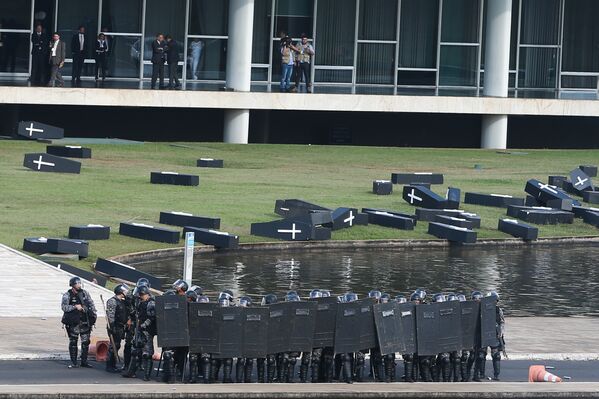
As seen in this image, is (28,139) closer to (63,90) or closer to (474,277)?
(63,90)

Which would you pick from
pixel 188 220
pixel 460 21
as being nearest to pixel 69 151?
pixel 188 220

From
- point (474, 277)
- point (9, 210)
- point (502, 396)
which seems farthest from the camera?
point (9, 210)

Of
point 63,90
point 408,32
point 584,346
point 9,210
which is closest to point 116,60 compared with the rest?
point 63,90

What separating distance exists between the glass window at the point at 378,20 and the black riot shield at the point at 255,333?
3767cm

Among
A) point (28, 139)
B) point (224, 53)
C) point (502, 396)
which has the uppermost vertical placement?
point (224, 53)

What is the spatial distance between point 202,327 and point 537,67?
41.0 m

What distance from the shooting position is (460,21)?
194ft

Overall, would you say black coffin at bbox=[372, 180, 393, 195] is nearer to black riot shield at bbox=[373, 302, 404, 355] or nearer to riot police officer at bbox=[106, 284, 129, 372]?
black riot shield at bbox=[373, 302, 404, 355]

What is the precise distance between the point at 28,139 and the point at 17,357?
28.4 metres

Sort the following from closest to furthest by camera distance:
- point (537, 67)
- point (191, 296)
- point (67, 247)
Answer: point (191, 296) → point (67, 247) → point (537, 67)

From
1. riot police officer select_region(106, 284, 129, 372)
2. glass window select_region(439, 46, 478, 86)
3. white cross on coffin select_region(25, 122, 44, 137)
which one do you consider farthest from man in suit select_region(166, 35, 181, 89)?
riot police officer select_region(106, 284, 129, 372)

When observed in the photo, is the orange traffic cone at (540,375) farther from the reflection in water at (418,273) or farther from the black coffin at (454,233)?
the black coffin at (454,233)

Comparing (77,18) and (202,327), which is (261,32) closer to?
(77,18)

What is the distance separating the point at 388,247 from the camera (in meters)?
38.2
